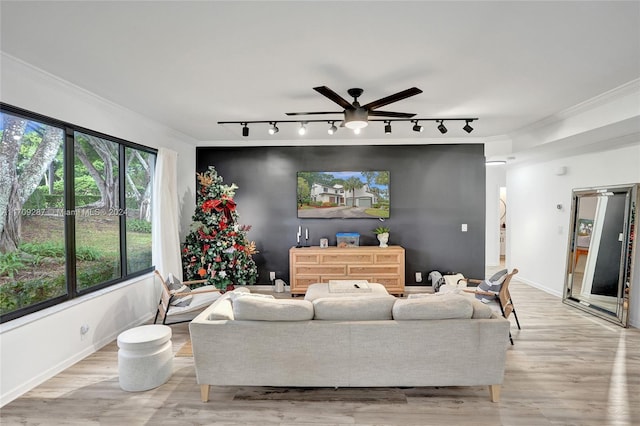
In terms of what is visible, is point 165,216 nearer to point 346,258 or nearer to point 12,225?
point 12,225

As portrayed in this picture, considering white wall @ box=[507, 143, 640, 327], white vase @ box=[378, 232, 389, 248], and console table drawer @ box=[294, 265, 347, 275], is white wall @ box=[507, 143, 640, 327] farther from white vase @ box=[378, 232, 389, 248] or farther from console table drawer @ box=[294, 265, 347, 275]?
console table drawer @ box=[294, 265, 347, 275]

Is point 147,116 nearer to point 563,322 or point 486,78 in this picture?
point 486,78

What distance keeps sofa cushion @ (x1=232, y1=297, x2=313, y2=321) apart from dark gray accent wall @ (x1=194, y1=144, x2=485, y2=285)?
11.1 feet

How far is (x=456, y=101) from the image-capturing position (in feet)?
12.2

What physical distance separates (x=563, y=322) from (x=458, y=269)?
5.73ft

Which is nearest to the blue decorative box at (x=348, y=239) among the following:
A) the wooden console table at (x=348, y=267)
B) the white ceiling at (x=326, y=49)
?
the wooden console table at (x=348, y=267)

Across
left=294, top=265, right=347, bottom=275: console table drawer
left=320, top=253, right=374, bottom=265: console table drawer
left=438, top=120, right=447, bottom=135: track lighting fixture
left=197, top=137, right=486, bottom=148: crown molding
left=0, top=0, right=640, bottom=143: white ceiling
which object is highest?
left=0, top=0, right=640, bottom=143: white ceiling

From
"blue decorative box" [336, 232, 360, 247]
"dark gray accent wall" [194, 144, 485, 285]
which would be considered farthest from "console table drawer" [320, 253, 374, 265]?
"dark gray accent wall" [194, 144, 485, 285]

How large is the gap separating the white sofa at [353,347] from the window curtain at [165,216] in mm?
2424

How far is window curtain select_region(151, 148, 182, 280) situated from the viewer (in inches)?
180

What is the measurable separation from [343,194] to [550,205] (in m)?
3.69

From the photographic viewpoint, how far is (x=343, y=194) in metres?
5.89

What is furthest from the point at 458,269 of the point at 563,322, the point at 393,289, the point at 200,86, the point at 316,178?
the point at 200,86

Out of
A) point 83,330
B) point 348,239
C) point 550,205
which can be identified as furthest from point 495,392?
point 550,205
